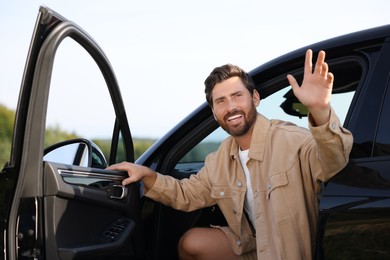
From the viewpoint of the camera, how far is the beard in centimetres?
252

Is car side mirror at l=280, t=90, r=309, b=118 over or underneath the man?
over

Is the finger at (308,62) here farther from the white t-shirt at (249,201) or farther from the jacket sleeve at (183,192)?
the jacket sleeve at (183,192)

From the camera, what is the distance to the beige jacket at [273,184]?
202 cm

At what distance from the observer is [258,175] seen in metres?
2.37

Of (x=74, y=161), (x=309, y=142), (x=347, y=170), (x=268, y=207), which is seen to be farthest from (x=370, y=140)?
(x=74, y=161)

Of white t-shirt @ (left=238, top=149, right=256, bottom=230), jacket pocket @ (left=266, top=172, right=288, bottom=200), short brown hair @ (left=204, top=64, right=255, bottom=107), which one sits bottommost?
white t-shirt @ (left=238, top=149, right=256, bottom=230)

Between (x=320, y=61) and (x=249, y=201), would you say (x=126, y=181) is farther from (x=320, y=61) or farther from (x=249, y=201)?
(x=320, y=61)

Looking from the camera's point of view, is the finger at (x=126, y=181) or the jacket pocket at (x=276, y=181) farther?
the finger at (x=126, y=181)

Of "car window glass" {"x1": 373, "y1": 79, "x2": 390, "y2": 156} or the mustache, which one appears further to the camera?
the mustache

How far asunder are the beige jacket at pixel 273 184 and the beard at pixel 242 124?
48 mm

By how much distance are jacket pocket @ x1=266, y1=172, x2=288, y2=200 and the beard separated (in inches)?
13.3

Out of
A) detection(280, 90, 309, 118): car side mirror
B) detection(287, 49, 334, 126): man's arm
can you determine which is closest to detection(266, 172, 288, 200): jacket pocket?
detection(287, 49, 334, 126): man's arm

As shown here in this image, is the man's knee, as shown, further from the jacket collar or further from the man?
the jacket collar

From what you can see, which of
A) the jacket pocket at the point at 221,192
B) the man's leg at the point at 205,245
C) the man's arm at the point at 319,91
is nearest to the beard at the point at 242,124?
the jacket pocket at the point at 221,192
